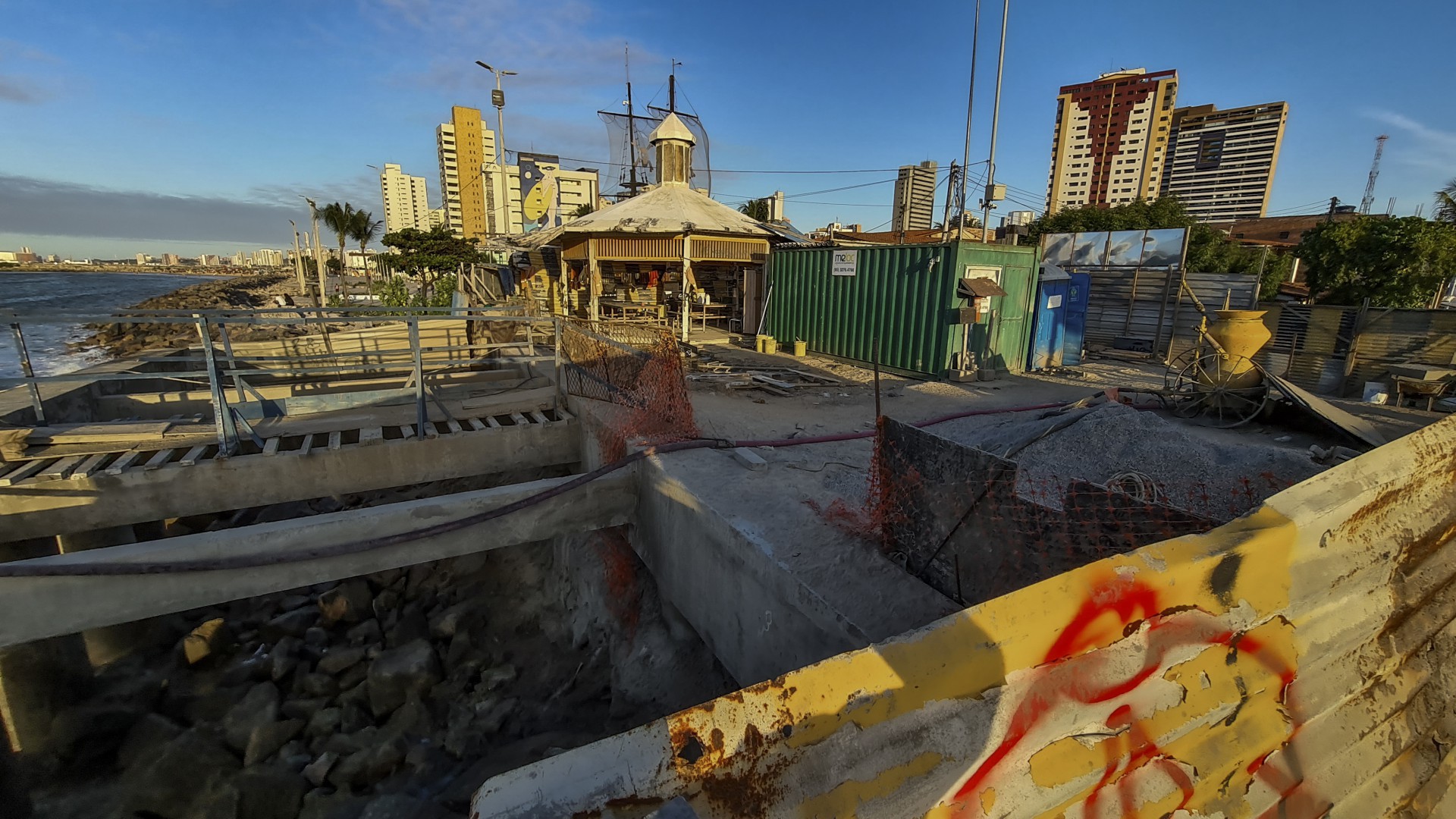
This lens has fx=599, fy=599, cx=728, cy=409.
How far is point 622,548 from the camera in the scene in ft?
18.6

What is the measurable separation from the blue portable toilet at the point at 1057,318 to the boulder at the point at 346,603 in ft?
41.5

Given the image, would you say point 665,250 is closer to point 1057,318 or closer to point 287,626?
point 1057,318

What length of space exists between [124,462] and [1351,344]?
742 inches

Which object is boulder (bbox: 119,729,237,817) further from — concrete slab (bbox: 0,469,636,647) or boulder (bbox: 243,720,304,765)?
concrete slab (bbox: 0,469,636,647)

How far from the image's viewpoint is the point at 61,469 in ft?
17.7

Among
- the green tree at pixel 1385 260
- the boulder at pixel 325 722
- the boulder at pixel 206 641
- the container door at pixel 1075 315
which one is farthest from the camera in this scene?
the green tree at pixel 1385 260

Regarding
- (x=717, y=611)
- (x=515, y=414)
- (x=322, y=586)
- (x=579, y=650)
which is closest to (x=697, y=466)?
(x=717, y=611)

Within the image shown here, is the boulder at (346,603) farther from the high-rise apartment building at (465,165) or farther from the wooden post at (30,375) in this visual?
the high-rise apartment building at (465,165)

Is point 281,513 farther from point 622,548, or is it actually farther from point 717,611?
point 717,611

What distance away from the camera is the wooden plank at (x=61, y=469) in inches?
206

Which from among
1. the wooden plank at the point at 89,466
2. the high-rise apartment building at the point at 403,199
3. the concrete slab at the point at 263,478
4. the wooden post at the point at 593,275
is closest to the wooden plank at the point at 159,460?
the concrete slab at the point at 263,478

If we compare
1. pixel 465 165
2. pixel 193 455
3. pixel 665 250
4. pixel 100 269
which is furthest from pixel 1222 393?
pixel 100 269

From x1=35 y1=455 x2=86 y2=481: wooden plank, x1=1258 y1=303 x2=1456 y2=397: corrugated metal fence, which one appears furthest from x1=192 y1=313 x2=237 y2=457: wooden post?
x1=1258 y1=303 x2=1456 y2=397: corrugated metal fence

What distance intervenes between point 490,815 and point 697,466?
3.83 metres
